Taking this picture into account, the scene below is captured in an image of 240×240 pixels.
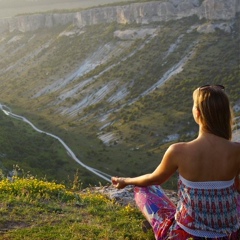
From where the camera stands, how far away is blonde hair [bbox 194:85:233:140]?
4203 mm

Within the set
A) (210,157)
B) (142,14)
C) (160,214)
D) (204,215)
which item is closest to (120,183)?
(160,214)

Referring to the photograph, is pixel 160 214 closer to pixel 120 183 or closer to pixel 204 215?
pixel 120 183

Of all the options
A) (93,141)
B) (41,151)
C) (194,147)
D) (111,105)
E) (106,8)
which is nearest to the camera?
(194,147)

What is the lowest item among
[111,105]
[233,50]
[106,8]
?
[111,105]

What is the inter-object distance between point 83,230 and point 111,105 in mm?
54428

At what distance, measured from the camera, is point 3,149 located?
1225 inches

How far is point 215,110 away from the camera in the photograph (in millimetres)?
4199

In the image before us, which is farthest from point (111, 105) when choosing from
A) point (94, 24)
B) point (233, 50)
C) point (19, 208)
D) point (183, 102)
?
point (19, 208)

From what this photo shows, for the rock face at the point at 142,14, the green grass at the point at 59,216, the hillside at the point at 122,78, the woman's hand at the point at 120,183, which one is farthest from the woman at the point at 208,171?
the rock face at the point at 142,14

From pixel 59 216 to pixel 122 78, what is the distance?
60.5 metres

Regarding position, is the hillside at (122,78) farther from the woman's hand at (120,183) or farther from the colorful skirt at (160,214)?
the colorful skirt at (160,214)

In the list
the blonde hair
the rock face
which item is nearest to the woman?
the blonde hair

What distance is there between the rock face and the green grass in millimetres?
69192

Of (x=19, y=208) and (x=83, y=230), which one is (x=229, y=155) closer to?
(x=83, y=230)
